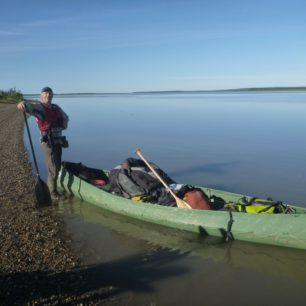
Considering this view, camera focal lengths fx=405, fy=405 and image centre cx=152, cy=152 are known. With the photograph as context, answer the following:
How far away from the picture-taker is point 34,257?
6262 millimetres

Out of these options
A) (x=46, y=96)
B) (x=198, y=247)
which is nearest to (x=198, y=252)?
(x=198, y=247)

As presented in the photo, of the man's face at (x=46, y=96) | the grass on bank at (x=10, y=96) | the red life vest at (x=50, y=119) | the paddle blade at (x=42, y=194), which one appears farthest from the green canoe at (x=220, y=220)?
the grass on bank at (x=10, y=96)

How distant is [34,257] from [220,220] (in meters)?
3.08

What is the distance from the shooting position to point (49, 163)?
9.58 metres

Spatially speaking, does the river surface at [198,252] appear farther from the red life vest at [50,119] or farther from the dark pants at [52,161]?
the red life vest at [50,119]

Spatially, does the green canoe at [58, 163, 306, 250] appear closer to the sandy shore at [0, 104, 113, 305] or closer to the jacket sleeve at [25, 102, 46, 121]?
the sandy shore at [0, 104, 113, 305]

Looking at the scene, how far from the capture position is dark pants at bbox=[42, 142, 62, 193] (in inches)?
372

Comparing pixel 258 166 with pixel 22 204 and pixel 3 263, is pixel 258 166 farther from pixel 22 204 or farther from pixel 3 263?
pixel 3 263

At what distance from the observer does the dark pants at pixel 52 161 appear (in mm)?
9437


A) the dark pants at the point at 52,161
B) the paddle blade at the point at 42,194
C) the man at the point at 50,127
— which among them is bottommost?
the paddle blade at the point at 42,194

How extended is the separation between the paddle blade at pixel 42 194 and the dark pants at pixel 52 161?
49 cm

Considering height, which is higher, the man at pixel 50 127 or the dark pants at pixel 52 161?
the man at pixel 50 127

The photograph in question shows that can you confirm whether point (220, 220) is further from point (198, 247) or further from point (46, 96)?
point (46, 96)

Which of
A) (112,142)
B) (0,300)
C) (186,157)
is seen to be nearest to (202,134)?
(112,142)
